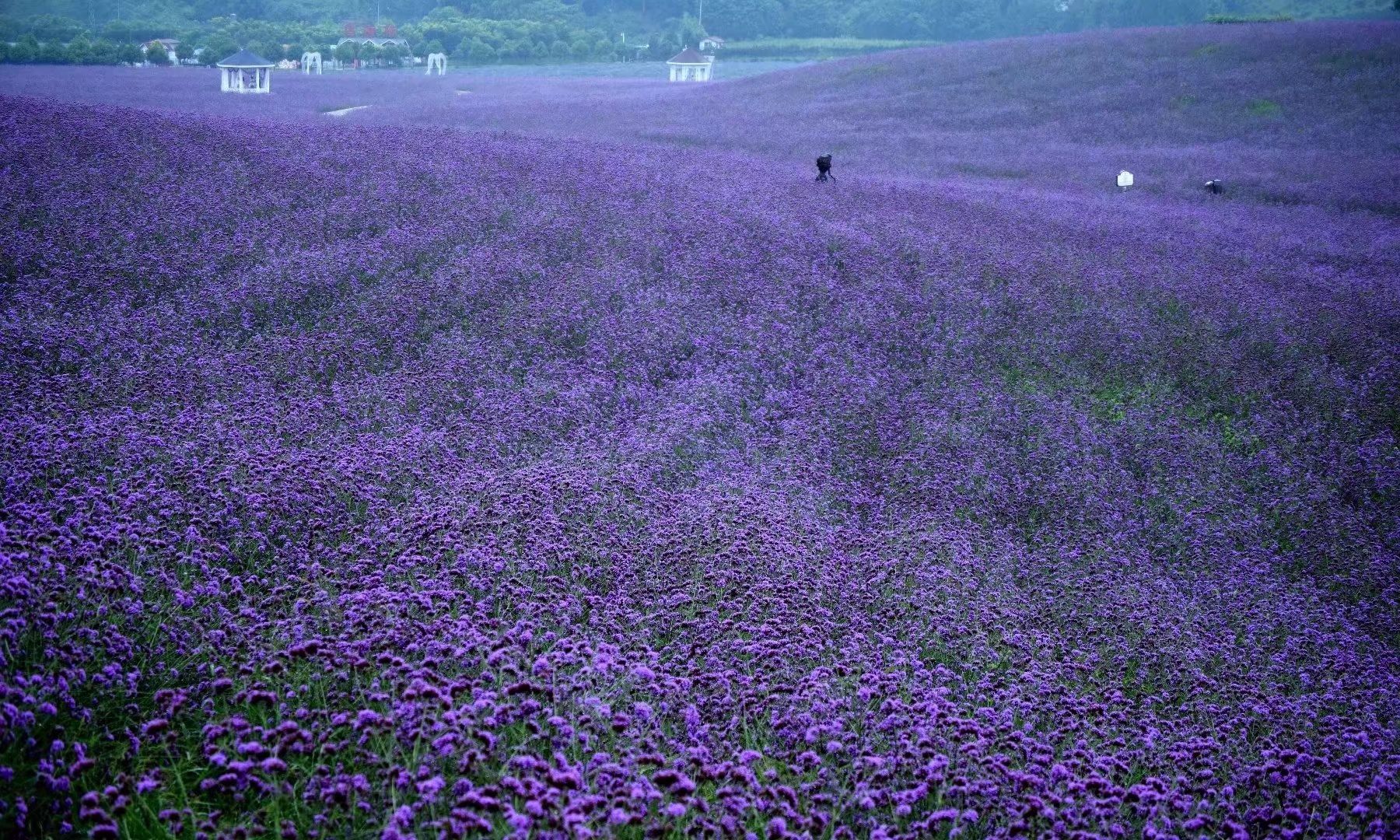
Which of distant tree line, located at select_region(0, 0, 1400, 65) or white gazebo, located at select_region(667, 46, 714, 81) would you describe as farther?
white gazebo, located at select_region(667, 46, 714, 81)

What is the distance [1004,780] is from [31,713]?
2.85 meters

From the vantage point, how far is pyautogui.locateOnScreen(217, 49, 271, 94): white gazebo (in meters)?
30.5

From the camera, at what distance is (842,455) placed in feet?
21.5

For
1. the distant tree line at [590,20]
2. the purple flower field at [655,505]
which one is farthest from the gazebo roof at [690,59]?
the purple flower field at [655,505]

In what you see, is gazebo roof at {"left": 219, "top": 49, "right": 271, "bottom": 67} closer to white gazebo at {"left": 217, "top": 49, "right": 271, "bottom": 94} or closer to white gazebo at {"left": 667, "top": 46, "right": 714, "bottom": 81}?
white gazebo at {"left": 217, "top": 49, "right": 271, "bottom": 94}

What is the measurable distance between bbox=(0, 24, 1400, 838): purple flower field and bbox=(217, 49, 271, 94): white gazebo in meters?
19.7

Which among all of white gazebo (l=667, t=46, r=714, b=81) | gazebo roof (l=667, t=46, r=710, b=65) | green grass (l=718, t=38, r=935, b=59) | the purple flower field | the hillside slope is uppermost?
green grass (l=718, t=38, r=935, b=59)

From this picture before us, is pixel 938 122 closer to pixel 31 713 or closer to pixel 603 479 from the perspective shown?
pixel 603 479

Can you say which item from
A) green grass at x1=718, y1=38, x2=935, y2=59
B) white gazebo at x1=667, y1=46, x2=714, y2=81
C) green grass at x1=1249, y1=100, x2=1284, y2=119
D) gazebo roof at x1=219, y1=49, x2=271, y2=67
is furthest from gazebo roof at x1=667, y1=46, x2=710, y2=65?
green grass at x1=1249, y1=100, x2=1284, y2=119

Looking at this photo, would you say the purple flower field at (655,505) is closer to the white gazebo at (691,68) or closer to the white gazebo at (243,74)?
the white gazebo at (243,74)

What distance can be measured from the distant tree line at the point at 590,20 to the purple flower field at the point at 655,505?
130ft

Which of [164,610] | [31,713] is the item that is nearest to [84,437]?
[164,610]

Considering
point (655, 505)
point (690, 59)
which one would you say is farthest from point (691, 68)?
point (655, 505)

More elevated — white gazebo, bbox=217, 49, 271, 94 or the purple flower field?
white gazebo, bbox=217, 49, 271, 94
